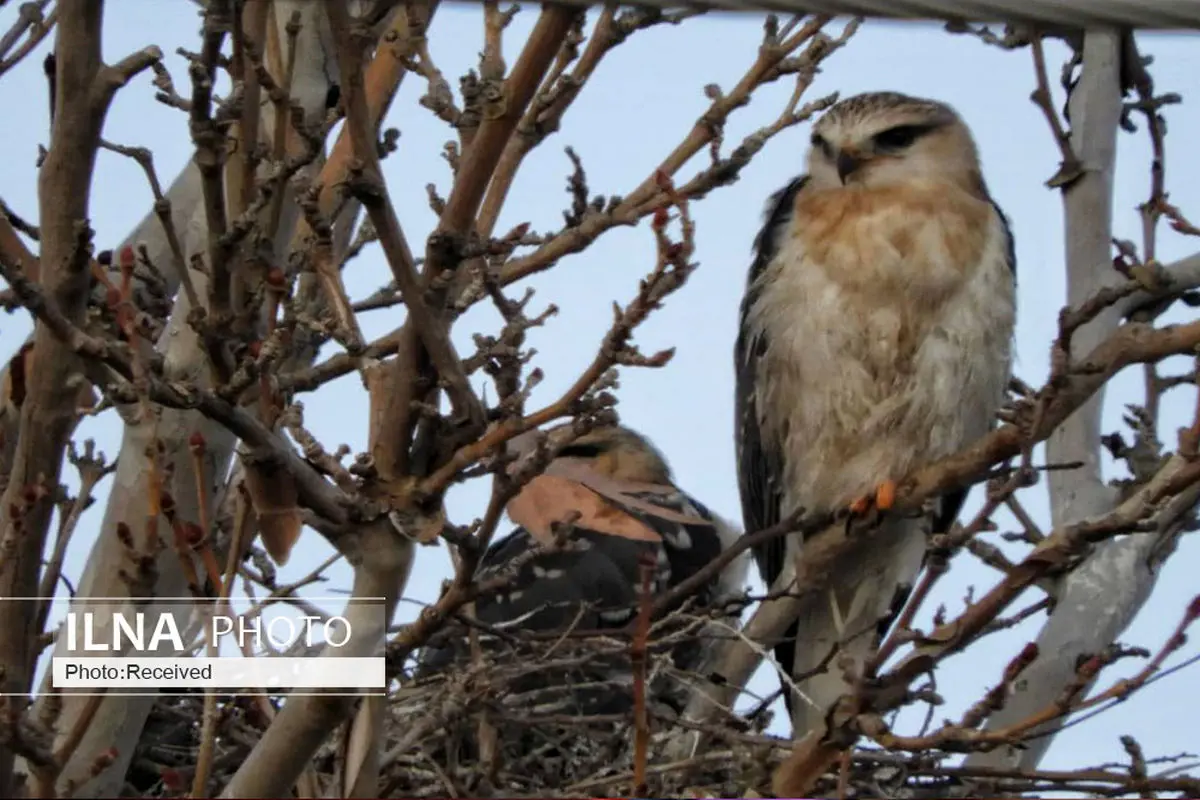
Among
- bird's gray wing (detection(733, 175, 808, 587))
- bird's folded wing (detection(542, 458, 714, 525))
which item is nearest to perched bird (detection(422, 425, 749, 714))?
bird's gray wing (detection(733, 175, 808, 587))

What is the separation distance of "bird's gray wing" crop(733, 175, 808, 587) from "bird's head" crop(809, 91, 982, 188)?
0.62ft

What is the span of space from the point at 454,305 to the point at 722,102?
1095mm

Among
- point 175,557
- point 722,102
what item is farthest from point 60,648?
point 722,102

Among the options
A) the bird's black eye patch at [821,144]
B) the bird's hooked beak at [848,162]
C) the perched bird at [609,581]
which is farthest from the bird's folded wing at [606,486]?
the bird's black eye patch at [821,144]

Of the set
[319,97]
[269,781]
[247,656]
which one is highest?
[319,97]

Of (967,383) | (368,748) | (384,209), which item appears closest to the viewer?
(384,209)

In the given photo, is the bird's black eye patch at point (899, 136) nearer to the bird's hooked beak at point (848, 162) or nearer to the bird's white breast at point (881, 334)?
the bird's hooked beak at point (848, 162)

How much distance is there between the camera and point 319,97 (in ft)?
13.8

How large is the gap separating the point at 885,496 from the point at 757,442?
2.81 feet

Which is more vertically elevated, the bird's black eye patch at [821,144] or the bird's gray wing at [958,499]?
the bird's black eye patch at [821,144]

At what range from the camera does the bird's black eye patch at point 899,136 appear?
560 centimetres

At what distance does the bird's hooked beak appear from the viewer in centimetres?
547

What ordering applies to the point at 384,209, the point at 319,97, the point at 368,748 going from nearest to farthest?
the point at 384,209 < the point at 368,748 < the point at 319,97

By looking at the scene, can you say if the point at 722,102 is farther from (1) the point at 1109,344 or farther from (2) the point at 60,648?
(2) the point at 60,648
